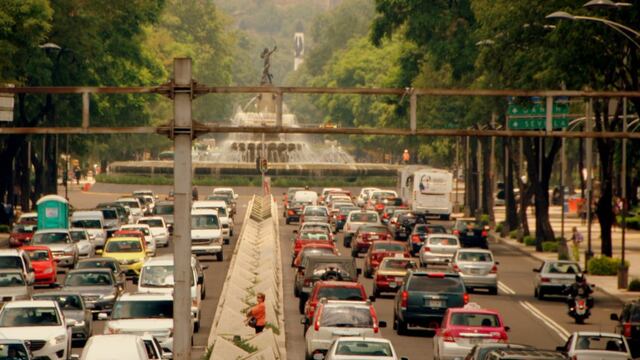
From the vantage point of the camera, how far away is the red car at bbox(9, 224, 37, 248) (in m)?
69.9

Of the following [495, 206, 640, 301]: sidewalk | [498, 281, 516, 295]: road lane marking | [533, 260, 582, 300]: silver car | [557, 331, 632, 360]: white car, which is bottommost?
[495, 206, 640, 301]: sidewalk

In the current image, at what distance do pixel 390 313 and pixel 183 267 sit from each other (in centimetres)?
1886

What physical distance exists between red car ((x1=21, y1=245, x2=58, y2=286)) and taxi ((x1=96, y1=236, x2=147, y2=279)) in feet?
10.2

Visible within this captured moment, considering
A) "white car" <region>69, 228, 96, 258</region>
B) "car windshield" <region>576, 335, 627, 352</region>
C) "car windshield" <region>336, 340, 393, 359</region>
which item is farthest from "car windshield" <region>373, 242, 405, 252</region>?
"car windshield" <region>336, 340, 393, 359</region>

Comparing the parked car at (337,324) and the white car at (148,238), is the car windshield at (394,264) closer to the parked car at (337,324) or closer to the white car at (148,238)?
the white car at (148,238)

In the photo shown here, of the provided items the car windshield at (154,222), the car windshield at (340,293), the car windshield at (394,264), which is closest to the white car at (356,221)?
the car windshield at (154,222)

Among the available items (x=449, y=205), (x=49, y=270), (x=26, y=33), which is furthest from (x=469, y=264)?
(x=449, y=205)

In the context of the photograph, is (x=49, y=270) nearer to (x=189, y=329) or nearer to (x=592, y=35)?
(x=592, y=35)

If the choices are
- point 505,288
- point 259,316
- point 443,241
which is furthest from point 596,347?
point 443,241

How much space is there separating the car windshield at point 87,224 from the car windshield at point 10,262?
23203mm

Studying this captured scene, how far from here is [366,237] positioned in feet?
229

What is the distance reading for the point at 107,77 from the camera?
10338 centimetres

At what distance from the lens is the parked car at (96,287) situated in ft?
147

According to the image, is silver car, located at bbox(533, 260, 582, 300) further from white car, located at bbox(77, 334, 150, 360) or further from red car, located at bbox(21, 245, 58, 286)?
white car, located at bbox(77, 334, 150, 360)
